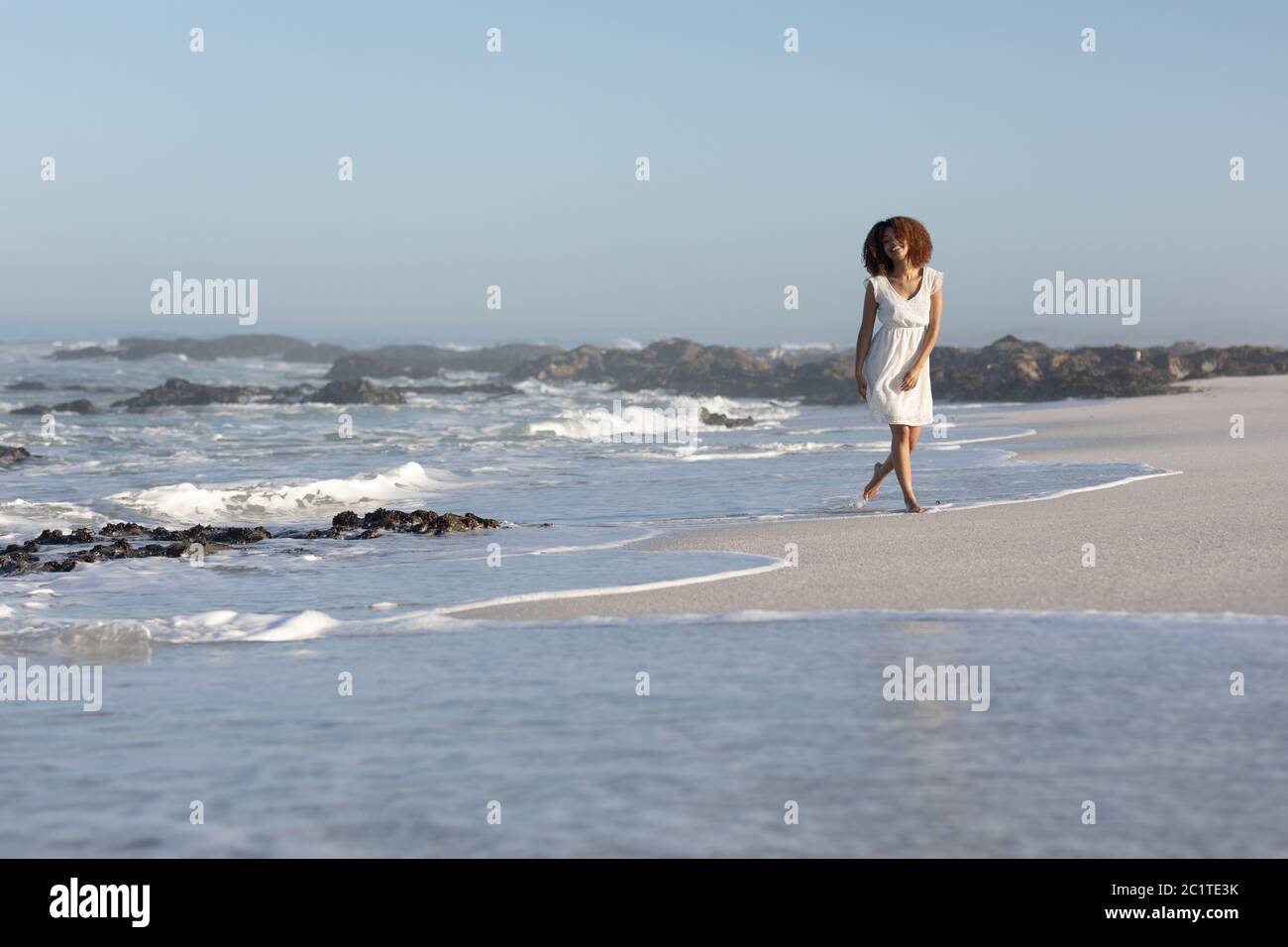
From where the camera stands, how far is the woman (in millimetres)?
7637

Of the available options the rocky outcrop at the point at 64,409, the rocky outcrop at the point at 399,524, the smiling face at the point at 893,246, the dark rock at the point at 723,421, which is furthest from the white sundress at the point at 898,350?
the rocky outcrop at the point at 64,409

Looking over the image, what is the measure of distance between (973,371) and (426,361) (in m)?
37.7

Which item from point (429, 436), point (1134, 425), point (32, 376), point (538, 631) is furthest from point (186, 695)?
point (32, 376)

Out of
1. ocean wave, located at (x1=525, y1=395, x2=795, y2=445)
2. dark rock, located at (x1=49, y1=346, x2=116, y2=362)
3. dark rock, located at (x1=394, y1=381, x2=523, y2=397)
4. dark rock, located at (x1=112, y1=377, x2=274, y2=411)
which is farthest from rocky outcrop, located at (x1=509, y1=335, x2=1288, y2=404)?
dark rock, located at (x1=49, y1=346, x2=116, y2=362)

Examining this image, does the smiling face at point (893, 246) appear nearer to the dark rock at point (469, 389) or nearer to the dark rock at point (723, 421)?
the dark rock at point (723, 421)

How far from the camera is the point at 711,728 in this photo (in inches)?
122

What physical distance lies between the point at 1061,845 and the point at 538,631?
7.97 ft

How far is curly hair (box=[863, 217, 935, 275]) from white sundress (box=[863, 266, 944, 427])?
8 cm

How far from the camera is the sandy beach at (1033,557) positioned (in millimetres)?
4707

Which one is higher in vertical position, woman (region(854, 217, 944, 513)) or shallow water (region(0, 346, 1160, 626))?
woman (region(854, 217, 944, 513))

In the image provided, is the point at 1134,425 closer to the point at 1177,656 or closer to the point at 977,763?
the point at 1177,656

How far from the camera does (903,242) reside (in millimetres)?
7582

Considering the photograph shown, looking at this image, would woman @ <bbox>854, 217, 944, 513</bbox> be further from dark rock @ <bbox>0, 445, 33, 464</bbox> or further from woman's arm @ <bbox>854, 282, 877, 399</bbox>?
dark rock @ <bbox>0, 445, 33, 464</bbox>

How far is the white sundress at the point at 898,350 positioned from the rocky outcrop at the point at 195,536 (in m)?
2.50
